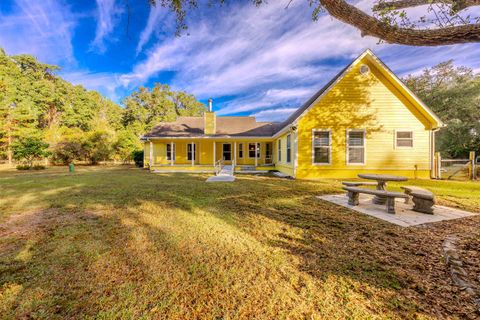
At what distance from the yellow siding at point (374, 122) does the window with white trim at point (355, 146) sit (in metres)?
0.24

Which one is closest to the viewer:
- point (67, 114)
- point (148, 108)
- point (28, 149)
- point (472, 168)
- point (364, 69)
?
point (472, 168)

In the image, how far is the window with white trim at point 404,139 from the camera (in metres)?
10.5

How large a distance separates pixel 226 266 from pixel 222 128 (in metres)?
16.2

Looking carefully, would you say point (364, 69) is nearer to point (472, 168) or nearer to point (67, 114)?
point (472, 168)

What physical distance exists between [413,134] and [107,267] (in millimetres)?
14114

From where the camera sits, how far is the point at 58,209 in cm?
518

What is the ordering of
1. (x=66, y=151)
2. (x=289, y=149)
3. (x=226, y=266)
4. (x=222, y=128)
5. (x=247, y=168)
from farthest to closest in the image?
(x=66, y=151) → (x=222, y=128) → (x=247, y=168) → (x=289, y=149) → (x=226, y=266)

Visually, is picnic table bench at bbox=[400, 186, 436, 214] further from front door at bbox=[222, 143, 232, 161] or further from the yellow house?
front door at bbox=[222, 143, 232, 161]

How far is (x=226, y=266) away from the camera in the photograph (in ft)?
8.25

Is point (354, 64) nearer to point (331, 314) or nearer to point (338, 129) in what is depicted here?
point (338, 129)

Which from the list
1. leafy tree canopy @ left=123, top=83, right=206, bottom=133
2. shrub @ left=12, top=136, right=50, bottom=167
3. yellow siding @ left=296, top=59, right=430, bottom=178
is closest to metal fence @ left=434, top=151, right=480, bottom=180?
yellow siding @ left=296, top=59, right=430, bottom=178

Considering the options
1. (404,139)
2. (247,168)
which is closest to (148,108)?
(247,168)

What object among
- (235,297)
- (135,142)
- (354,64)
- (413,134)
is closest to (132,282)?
(235,297)

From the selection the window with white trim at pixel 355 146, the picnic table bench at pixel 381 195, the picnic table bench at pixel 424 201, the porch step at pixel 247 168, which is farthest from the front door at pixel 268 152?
the picnic table bench at pixel 424 201
